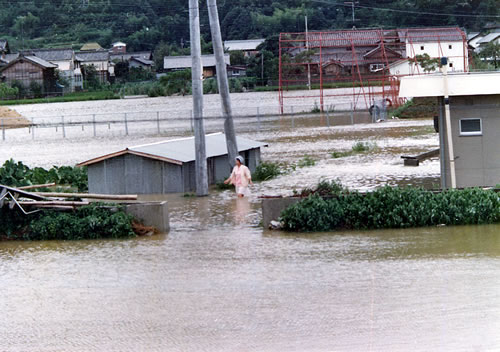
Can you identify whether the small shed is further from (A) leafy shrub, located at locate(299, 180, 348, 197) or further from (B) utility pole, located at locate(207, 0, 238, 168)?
(A) leafy shrub, located at locate(299, 180, 348, 197)

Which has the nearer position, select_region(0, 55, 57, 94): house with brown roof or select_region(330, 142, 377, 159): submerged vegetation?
select_region(330, 142, 377, 159): submerged vegetation

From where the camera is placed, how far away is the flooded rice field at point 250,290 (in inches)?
424

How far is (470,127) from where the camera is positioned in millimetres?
20047

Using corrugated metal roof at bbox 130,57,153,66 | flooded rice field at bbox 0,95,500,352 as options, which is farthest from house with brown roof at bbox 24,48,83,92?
flooded rice field at bbox 0,95,500,352

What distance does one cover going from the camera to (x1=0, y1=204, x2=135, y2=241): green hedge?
18.7 metres

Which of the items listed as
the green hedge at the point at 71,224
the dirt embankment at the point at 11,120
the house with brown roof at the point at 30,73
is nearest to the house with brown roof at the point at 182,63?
the house with brown roof at the point at 30,73

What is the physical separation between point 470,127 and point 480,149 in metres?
0.60

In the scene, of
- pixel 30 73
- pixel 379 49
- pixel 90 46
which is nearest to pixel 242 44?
pixel 30 73

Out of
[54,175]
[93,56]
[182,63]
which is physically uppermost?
[93,56]

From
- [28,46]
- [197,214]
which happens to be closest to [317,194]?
[197,214]

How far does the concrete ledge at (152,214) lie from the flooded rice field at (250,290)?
0.40 meters

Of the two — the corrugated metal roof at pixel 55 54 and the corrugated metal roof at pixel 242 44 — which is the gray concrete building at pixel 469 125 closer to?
the corrugated metal roof at pixel 55 54

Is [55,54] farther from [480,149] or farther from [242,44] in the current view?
[480,149]

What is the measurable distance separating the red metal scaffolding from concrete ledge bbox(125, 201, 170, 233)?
40530 mm
